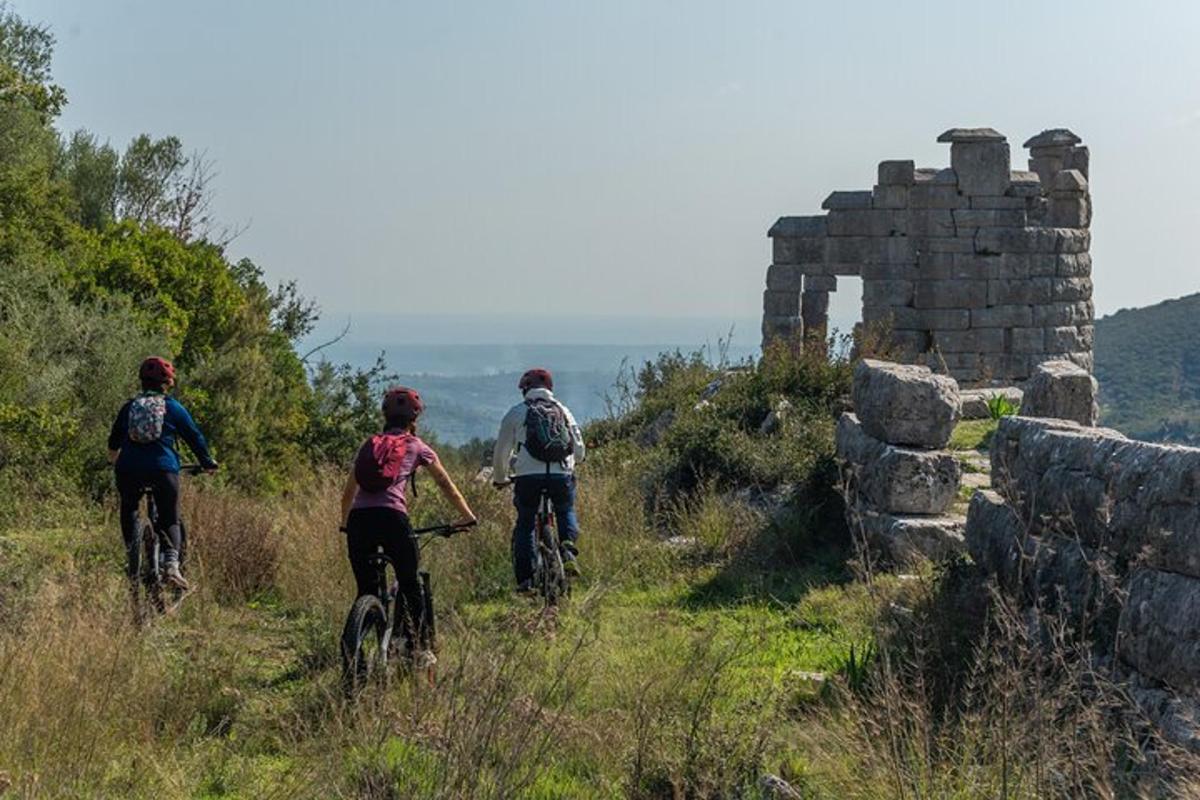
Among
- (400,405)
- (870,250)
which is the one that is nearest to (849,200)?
(870,250)

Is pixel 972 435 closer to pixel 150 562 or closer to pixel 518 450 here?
pixel 518 450

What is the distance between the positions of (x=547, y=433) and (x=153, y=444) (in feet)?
8.41

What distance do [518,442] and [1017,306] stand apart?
47.6 ft

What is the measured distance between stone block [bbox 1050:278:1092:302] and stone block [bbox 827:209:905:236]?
252 cm

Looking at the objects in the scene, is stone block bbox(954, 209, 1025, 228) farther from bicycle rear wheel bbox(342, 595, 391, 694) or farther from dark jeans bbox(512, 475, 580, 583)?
bicycle rear wheel bbox(342, 595, 391, 694)

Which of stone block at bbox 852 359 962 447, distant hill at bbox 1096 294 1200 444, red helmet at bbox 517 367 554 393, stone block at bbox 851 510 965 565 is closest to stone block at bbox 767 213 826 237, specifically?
stone block at bbox 852 359 962 447

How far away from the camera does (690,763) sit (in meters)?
6.60

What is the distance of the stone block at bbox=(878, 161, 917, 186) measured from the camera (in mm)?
23516

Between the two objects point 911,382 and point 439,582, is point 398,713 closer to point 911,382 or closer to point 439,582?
point 439,582

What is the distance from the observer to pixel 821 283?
79.2 feet

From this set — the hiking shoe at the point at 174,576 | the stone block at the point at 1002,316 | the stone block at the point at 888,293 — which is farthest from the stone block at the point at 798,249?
the hiking shoe at the point at 174,576

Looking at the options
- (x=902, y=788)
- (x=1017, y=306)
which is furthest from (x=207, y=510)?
(x=1017, y=306)

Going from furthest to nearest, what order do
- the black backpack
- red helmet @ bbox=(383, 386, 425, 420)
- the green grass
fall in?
1. the green grass
2. the black backpack
3. red helmet @ bbox=(383, 386, 425, 420)

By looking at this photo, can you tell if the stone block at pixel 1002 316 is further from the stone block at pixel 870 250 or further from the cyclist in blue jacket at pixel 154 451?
the cyclist in blue jacket at pixel 154 451
